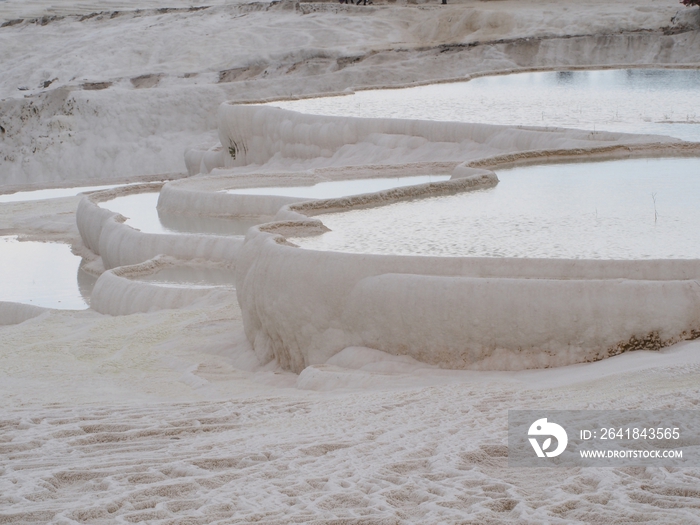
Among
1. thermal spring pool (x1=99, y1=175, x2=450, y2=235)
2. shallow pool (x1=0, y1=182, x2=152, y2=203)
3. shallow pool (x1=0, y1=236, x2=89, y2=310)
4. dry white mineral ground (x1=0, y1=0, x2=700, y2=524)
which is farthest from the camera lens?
shallow pool (x1=0, y1=182, x2=152, y2=203)

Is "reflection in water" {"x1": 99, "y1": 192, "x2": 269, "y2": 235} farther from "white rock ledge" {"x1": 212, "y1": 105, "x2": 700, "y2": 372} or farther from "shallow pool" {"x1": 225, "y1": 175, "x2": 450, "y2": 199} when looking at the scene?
"white rock ledge" {"x1": 212, "y1": 105, "x2": 700, "y2": 372}

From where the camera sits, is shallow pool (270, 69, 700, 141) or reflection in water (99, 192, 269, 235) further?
shallow pool (270, 69, 700, 141)

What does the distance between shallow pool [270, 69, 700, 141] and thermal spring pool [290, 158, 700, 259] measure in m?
2.60

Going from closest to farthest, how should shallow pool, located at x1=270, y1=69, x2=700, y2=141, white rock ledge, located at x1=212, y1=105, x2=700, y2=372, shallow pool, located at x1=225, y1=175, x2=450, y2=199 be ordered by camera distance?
white rock ledge, located at x1=212, y1=105, x2=700, y2=372, shallow pool, located at x1=225, y1=175, x2=450, y2=199, shallow pool, located at x1=270, y1=69, x2=700, y2=141

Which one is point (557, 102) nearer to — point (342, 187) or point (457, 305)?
Answer: point (342, 187)

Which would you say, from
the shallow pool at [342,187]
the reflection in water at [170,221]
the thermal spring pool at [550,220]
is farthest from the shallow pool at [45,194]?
the thermal spring pool at [550,220]

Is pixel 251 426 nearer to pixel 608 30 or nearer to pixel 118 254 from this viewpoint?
pixel 118 254

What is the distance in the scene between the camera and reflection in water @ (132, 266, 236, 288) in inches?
319

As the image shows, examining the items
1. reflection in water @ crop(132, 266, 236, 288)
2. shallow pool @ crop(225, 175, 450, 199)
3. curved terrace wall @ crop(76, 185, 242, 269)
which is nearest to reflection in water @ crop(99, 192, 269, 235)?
curved terrace wall @ crop(76, 185, 242, 269)

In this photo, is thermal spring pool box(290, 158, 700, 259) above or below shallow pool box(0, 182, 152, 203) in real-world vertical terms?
above

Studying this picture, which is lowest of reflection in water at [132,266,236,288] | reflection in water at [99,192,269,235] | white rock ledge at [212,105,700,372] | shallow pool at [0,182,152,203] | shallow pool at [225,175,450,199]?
shallow pool at [0,182,152,203]

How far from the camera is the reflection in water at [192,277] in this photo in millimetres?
8094

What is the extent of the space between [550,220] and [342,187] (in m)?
4.16

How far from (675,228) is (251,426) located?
2838 mm
